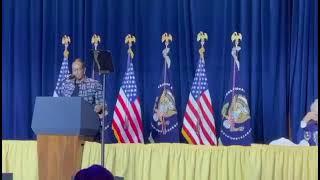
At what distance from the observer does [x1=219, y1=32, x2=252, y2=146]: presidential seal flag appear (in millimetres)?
4855

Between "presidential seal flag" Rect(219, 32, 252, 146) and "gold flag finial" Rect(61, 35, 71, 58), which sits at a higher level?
"gold flag finial" Rect(61, 35, 71, 58)

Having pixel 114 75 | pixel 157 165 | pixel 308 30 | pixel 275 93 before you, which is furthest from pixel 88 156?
pixel 308 30

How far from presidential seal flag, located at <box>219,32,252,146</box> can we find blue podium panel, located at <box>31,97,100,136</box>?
55.3 inches

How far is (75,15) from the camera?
5.57m

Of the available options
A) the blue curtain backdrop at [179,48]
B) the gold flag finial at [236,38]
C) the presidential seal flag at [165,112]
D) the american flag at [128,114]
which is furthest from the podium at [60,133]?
the gold flag finial at [236,38]

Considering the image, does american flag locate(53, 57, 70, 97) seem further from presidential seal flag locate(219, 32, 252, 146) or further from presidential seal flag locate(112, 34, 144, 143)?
presidential seal flag locate(219, 32, 252, 146)

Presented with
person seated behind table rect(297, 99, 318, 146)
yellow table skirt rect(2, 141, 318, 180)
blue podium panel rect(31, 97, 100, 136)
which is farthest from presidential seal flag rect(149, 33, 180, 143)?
person seated behind table rect(297, 99, 318, 146)

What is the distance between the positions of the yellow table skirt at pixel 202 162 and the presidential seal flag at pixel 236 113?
419 millimetres

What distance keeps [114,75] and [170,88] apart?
650mm

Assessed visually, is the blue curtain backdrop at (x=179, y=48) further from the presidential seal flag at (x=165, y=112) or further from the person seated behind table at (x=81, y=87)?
the person seated behind table at (x=81, y=87)

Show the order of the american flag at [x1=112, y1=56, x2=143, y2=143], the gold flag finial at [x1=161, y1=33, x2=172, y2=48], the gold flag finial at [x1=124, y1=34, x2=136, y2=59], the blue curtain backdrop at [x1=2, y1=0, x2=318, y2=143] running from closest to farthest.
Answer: the blue curtain backdrop at [x1=2, y1=0, x2=318, y2=143]
the american flag at [x1=112, y1=56, x2=143, y2=143]
the gold flag finial at [x1=161, y1=33, x2=172, y2=48]
the gold flag finial at [x1=124, y1=34, x2=136, y2=59]

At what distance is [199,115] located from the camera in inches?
196

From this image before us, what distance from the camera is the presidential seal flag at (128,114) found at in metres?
5.11

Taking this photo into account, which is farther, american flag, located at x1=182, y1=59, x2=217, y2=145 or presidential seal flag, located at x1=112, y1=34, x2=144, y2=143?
presidential seal flag, located at x1=112, y1=34, x2=144, y2=143
